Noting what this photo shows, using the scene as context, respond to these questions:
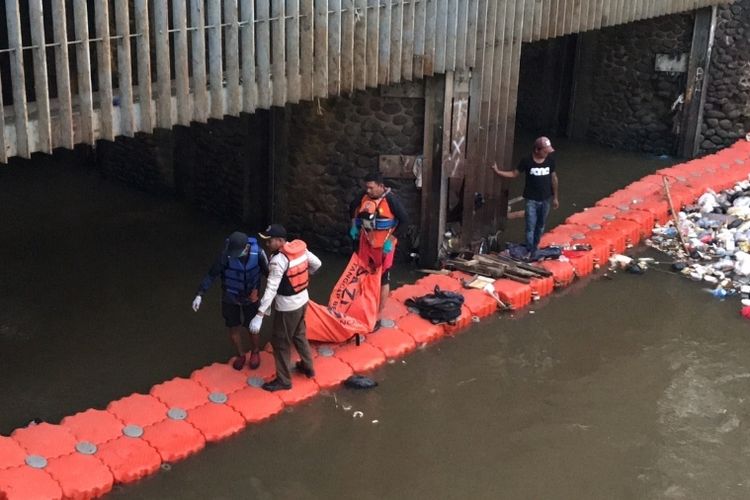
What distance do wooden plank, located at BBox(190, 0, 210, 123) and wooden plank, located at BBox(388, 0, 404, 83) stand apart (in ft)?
7.50

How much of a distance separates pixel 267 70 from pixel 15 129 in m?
2.46

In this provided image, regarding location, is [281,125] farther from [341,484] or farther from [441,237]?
[341,484]

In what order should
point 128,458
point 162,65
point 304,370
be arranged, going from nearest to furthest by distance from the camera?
point 128,458 → point 162,65 → point 304,370

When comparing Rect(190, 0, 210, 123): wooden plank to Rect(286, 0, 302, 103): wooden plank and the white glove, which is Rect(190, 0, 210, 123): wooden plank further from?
the white glove

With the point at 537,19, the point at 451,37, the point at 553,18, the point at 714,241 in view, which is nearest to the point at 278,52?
the point at 451,37

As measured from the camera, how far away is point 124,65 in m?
6.91

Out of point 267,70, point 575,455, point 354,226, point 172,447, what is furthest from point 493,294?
point 172,447

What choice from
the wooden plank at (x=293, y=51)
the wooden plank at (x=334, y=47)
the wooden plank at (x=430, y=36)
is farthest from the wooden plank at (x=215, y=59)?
the wooden plank at (x=430, y=36)

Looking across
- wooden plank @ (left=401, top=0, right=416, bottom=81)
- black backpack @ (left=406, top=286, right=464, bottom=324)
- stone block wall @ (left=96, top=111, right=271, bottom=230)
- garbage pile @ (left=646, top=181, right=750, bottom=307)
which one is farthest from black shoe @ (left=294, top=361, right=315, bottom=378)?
garbage pile @ (left=646, top=181, right=750, bottom=307)

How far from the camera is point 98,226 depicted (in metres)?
11.8

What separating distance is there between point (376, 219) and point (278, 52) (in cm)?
178

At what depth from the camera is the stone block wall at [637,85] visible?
15.6 m

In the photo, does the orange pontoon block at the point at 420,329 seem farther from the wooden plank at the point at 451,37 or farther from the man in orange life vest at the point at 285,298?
the wooden plank at the point at 451,37

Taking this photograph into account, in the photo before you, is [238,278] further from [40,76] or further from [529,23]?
[529,23]
